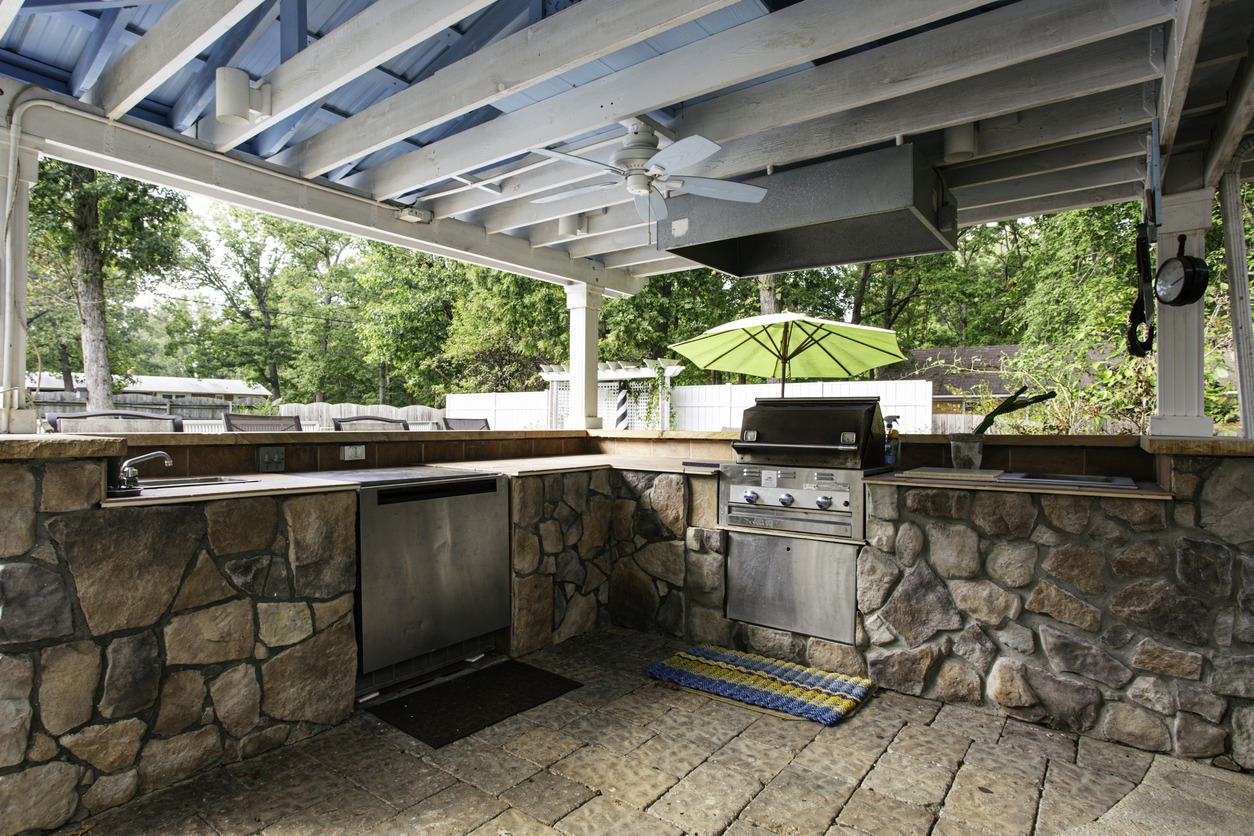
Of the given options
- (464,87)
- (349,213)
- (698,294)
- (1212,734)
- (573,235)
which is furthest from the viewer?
(698,294)

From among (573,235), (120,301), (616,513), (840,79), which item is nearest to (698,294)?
(573,235)

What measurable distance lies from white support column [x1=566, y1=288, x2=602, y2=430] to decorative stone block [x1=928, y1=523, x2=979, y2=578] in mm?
2848

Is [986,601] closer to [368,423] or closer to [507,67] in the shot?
[507,67]

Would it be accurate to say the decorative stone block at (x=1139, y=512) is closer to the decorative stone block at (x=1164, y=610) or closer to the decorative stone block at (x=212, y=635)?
the decorative stone block at (x=1164, y=610)

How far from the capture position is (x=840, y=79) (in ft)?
8.33

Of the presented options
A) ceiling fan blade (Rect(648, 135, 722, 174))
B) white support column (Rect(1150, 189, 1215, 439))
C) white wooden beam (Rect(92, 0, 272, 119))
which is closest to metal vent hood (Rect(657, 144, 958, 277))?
ceiling fan blade (Rect(648, 135, 722, 174))

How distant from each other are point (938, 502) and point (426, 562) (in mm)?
2223

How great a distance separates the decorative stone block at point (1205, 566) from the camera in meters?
2.23

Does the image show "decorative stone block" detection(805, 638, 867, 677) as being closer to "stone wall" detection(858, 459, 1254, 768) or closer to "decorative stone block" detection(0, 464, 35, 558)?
"stone wall" detection(858, 459, 1254, 768)

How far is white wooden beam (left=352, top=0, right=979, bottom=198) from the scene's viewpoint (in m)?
2.08

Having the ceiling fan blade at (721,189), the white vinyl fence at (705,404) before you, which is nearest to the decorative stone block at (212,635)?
the ceiling fan blade at (721,189)

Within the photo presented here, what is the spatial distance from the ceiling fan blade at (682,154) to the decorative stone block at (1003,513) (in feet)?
5.93

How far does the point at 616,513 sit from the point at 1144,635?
243cm

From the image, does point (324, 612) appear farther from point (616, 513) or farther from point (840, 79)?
point (840, 79)
